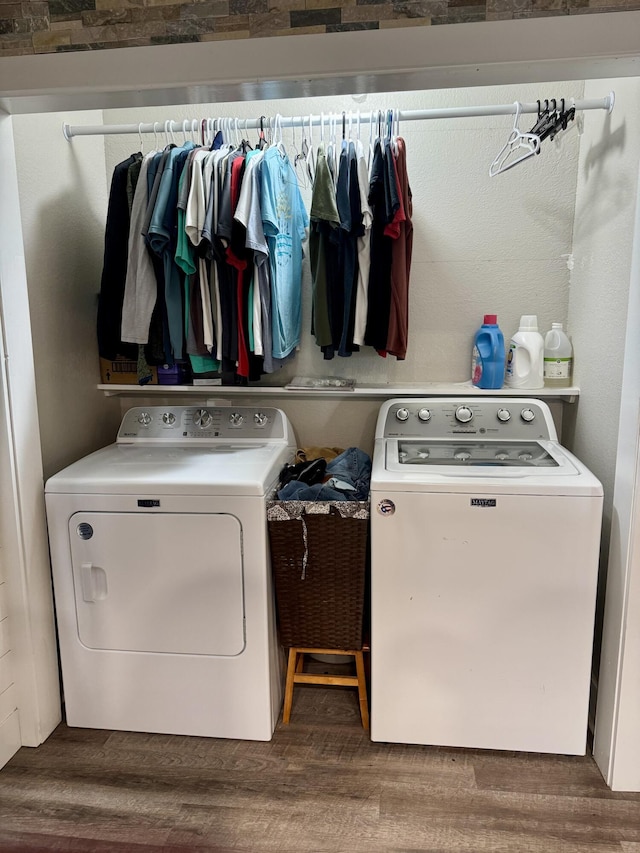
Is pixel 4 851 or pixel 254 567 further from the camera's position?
pixel 254 567

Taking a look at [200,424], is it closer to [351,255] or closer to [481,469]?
[351,255]

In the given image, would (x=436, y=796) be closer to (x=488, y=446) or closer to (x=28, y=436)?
(x=488, y=446)

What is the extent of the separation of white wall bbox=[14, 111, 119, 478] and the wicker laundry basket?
35.8 inches

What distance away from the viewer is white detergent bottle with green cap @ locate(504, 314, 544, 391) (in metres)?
2.34

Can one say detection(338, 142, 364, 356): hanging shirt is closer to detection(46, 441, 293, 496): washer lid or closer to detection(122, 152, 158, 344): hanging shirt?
detection(46, 441, 293, 496): washer lid

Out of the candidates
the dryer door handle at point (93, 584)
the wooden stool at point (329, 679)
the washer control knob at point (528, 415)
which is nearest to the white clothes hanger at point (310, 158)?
the washer control knob at point (528, 415)

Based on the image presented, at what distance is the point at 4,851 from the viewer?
1.62 m

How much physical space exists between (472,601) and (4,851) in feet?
4.77

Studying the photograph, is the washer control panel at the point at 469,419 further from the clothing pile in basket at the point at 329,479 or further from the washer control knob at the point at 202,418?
the washer control knob at the point at 202,418

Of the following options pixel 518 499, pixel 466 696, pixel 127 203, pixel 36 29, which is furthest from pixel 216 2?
pixel 466 696

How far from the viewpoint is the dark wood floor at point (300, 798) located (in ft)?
5.37

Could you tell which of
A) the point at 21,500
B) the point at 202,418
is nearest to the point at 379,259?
the point at 202,418

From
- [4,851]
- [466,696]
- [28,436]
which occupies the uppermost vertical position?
[28,436]

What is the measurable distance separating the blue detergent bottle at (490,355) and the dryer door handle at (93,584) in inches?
61.3
